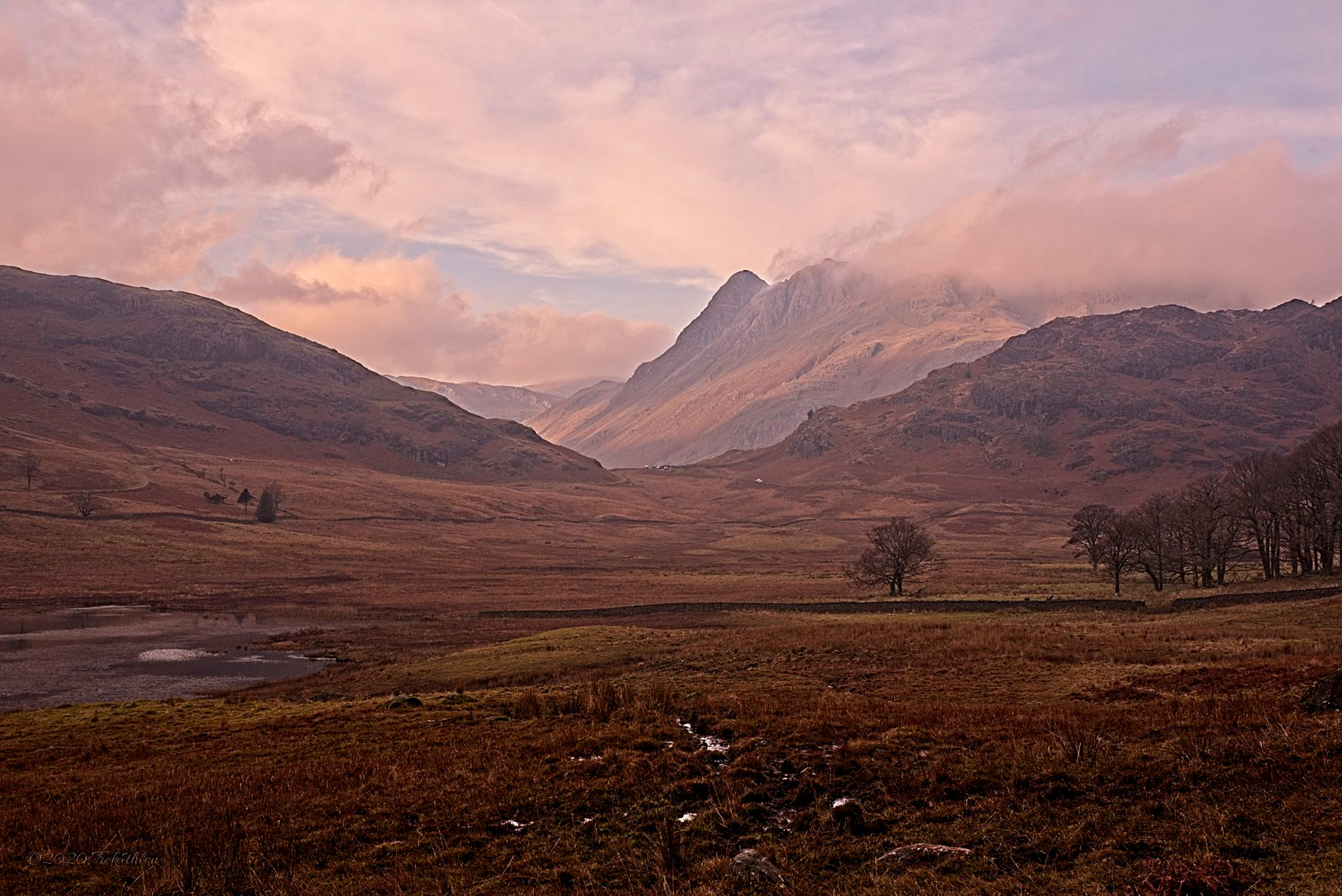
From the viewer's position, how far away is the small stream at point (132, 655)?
176 feet

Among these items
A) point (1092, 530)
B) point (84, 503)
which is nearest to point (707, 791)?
point (1092, 530)

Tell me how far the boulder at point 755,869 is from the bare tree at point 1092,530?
10286cm

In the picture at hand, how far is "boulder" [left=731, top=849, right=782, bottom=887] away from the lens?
14.1m

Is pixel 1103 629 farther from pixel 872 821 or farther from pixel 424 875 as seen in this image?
pixel 424 875

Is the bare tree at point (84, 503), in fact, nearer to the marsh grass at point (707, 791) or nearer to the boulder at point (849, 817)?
the marsh grass at point (707, 791)

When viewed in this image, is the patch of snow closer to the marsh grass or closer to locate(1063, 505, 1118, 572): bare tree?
the marsh grass

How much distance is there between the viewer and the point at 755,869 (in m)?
A: 14.4

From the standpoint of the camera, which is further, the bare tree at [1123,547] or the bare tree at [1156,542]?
the bare tree at [1123,547]

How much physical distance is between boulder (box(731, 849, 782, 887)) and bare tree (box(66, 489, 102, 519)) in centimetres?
19101

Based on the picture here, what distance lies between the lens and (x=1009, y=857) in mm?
14266

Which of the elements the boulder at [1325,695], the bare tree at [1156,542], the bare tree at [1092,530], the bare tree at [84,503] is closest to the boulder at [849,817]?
the boulder at [1325,695]

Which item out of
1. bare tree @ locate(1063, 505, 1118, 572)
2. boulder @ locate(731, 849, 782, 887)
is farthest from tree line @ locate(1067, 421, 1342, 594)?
boulder @ locate(731, 849, 782, 887)

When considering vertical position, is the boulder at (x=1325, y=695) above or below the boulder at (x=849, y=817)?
above

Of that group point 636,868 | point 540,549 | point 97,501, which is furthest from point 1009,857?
point 97,501
